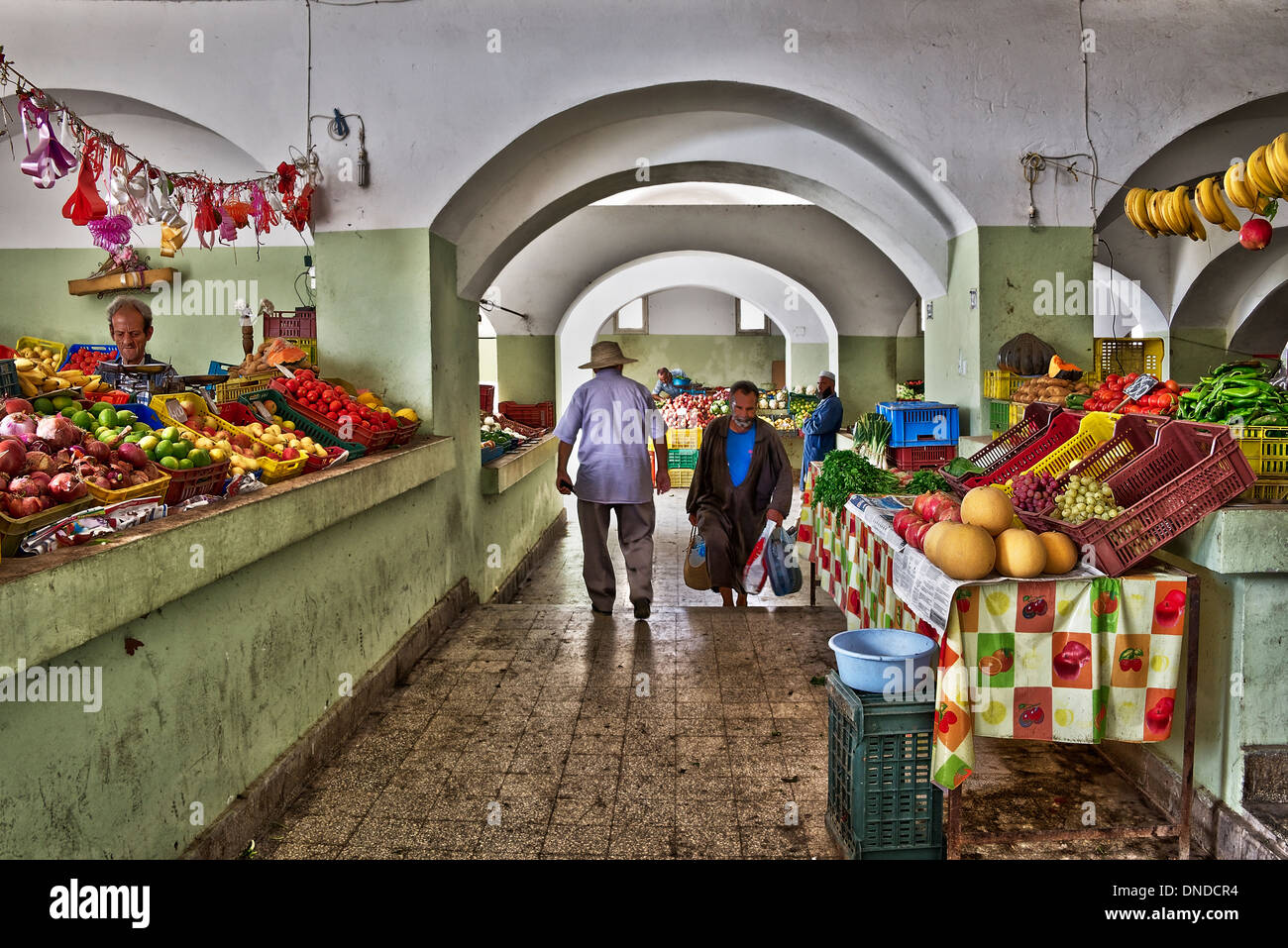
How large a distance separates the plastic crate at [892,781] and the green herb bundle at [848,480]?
2.42 meters

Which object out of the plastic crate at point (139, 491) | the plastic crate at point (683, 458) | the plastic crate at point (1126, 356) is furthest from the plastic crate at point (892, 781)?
the plastic crate at point (683, 458)

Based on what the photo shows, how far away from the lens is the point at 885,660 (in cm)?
302

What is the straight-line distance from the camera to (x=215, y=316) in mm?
9016

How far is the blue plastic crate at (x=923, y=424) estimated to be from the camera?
267 inches

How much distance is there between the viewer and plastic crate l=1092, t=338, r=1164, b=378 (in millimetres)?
6551

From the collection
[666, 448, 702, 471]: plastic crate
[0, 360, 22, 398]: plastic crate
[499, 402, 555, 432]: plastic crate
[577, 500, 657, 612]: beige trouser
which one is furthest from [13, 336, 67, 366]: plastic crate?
[666, 448, 702, 471]: plastic crate

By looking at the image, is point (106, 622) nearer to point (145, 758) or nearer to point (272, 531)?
point (145, 758)

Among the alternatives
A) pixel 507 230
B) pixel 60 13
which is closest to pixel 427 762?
pixel 507 230

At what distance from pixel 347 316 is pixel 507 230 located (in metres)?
1.51

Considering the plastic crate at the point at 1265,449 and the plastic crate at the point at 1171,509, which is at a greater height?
the plastic crate at the point at 1265,449

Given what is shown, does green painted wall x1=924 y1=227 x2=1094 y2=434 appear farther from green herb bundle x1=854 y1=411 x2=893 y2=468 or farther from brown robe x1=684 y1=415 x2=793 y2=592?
brown robe x1=684 y1=415 x2=793 y2=592

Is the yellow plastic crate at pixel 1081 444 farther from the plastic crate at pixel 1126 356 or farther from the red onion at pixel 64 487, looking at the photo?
the red onion at pixel 64 487

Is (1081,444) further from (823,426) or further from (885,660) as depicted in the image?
(823,426)

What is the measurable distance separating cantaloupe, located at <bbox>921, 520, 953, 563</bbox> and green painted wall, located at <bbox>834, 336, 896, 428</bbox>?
9398mm
